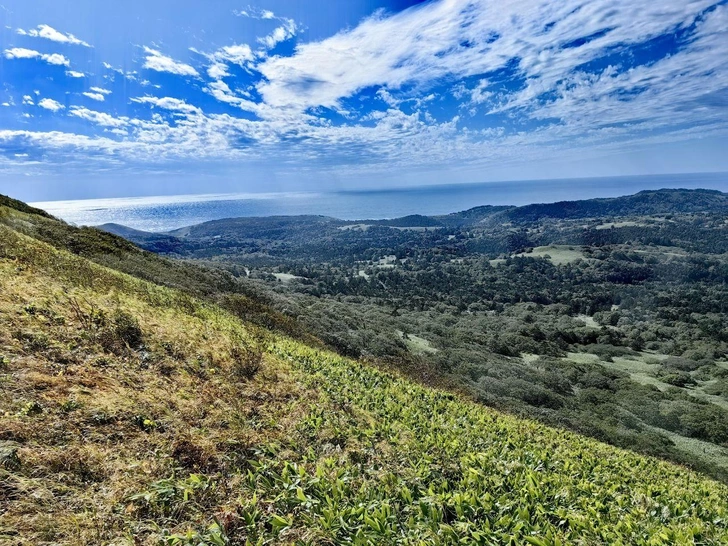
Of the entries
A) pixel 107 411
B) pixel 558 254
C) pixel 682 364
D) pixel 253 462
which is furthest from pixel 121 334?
pixel 558 254

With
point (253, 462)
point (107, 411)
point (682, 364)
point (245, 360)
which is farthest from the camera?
point (682, 364)

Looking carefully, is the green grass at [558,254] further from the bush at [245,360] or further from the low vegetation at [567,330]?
the bush at [245,360]

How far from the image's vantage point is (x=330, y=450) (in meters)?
5.65

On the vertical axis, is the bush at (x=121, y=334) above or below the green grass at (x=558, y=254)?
above

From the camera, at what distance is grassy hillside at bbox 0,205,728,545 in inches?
156

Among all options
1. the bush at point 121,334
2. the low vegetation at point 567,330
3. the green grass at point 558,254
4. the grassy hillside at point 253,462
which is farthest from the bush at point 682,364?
the green grass at point 558,254

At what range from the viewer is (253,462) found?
4.96m

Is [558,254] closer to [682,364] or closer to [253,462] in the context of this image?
[682,364]

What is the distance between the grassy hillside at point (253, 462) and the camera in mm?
3969

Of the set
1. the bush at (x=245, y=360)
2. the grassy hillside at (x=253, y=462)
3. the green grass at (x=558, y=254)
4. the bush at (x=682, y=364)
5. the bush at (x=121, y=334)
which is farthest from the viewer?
the green grass at (x=558, y=254)

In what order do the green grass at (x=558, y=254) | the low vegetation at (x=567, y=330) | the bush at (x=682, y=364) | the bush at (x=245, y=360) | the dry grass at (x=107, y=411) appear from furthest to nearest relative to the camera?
the green grass at (x=558, y=254), the bush at (x=682, y=364), the low vegetation at (x=567, y=330), the bush at (x=245, y=360), the dry grass at (x=107, y=411)

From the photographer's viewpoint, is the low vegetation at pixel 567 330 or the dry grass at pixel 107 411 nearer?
the dry grass at pixel 107 411

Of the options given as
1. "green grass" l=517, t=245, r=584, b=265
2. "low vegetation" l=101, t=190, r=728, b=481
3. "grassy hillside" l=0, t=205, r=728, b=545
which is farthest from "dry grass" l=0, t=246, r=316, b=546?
"green grass" l=517, t=245, r=584, b=265

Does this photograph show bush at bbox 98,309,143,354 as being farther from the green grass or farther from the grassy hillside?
the green grass
